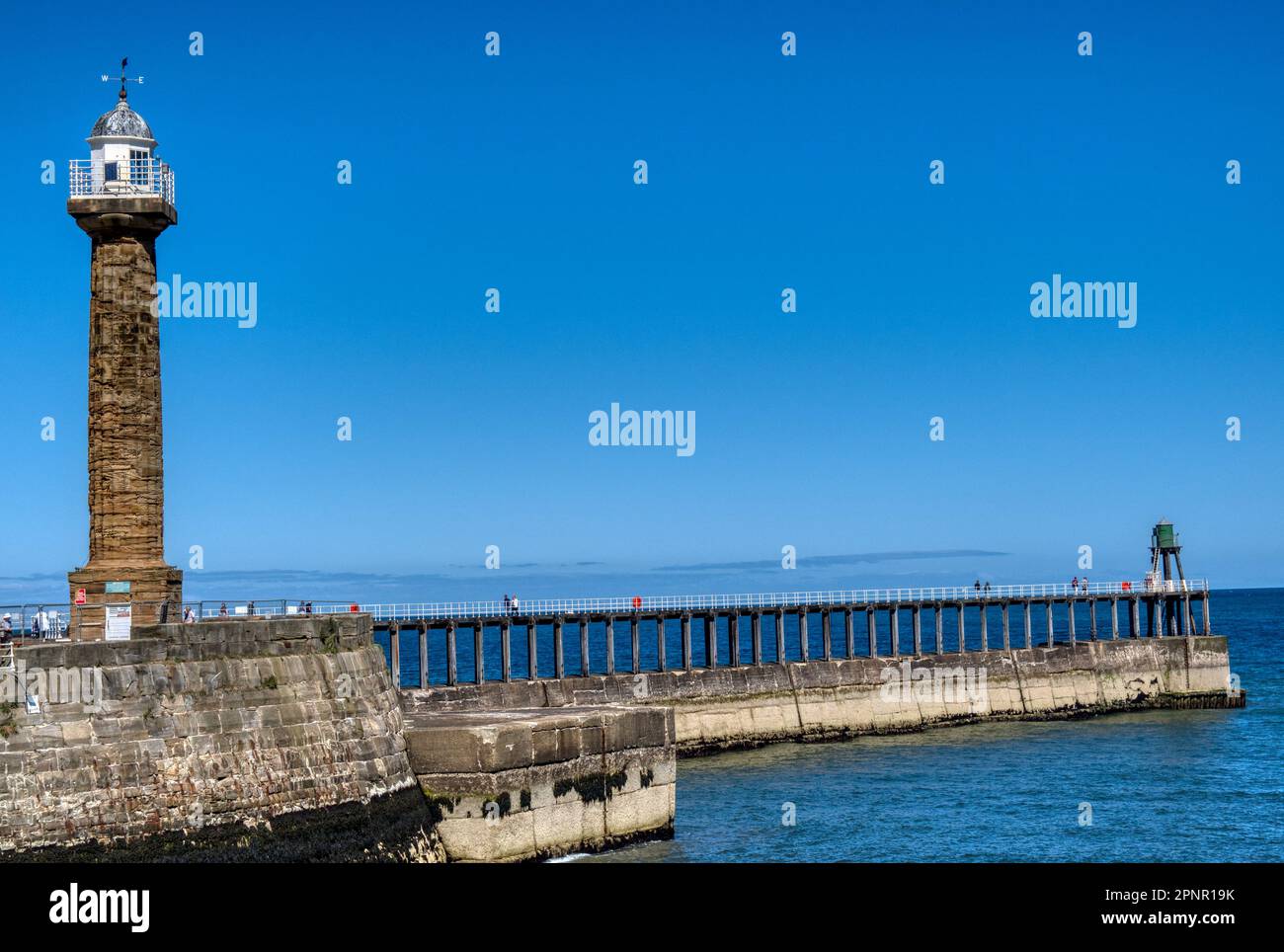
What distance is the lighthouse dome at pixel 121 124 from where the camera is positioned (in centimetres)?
3431

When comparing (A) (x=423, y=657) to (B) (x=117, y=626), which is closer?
(B) (x=117, y=626)

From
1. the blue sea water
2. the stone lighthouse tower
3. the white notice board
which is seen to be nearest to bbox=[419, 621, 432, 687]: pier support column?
the blue sea water

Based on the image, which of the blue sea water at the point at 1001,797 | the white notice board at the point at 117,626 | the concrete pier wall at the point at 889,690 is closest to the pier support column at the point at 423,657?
the concrete pier wall at the point at 889,690

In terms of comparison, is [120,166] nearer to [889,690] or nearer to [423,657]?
[423,657]

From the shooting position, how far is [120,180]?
112ft

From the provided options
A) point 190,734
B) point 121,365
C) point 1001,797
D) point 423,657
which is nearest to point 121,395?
point 121,365

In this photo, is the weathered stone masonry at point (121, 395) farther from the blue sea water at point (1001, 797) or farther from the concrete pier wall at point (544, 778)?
the blue sea water at point (1001, 797)

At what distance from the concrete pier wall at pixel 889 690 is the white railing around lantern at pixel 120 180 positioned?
22.0 metres

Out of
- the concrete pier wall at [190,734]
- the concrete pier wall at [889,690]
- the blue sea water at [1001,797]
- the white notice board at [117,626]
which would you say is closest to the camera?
the concrete pier wall at [190,734]

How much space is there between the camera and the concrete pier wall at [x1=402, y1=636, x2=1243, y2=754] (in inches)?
2242

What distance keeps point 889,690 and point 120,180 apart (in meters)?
43.0

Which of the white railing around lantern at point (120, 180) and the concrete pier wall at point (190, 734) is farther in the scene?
the white railing around lantern at point (120, 180)
